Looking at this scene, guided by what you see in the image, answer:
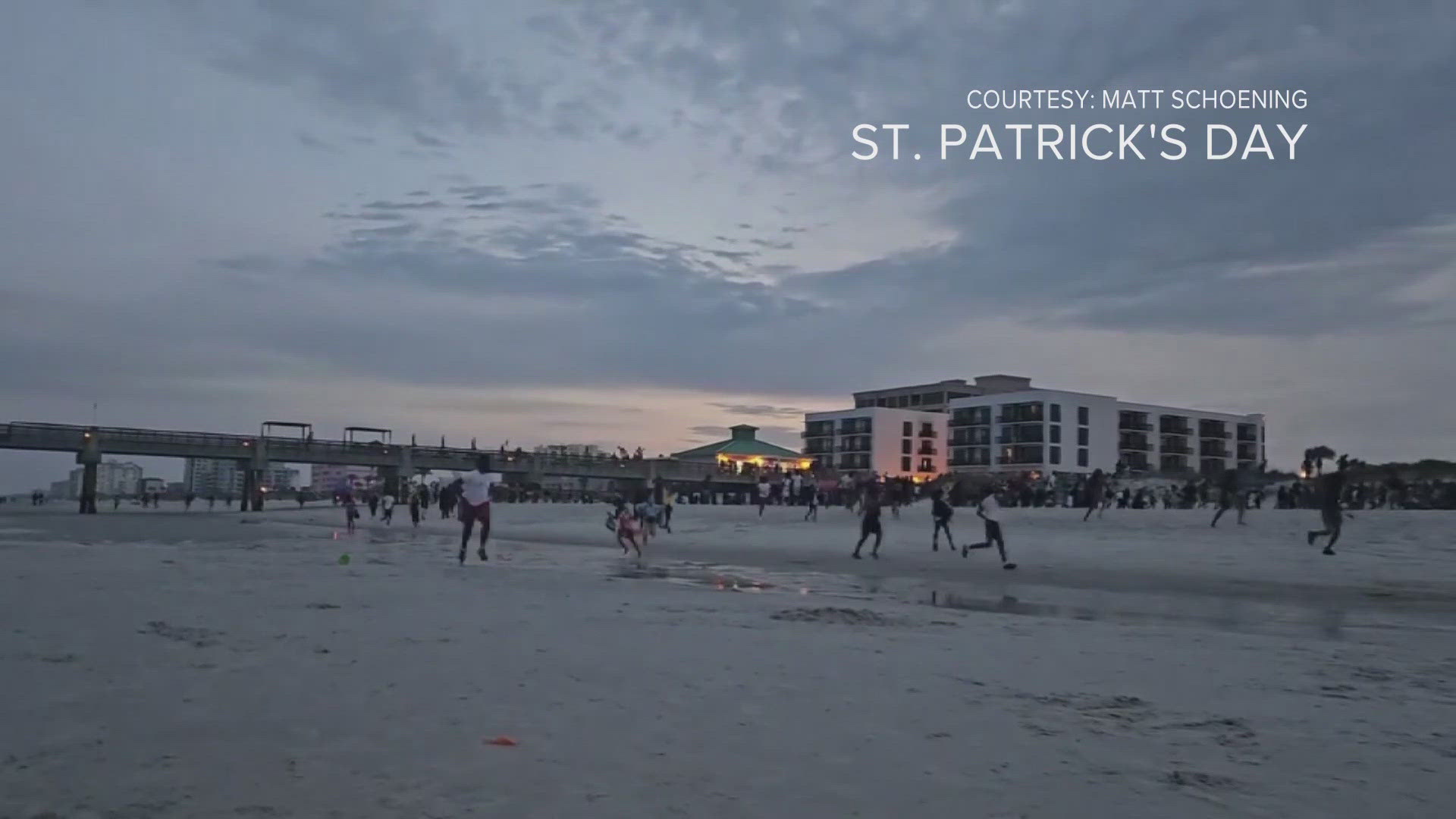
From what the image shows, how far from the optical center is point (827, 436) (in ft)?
367

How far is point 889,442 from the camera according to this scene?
348 ft

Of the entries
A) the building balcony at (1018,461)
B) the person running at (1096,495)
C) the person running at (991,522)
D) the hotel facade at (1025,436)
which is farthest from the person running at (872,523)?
the building balcony at (1018,461)

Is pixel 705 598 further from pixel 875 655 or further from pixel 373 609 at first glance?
pixel 875 655

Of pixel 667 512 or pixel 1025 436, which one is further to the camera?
pixel 1025 436

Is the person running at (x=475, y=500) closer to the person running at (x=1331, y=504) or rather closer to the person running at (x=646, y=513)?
the person running at (x=646, y=513)

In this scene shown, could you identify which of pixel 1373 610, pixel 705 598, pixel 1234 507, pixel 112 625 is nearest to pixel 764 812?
pixel 112 625

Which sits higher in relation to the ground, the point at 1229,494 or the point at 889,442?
the point at 889,442

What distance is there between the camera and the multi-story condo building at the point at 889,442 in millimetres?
105375

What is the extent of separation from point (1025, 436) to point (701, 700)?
9357cm

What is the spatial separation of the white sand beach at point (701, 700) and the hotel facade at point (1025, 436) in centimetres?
8239

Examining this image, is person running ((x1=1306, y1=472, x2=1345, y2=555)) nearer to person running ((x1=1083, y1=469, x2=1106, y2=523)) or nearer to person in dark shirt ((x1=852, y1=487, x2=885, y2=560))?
person in dark shirt ((x1=852, y1=487, x2=885, y2=560))

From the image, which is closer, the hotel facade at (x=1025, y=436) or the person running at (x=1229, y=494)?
the person running at (x=1229, y=494)

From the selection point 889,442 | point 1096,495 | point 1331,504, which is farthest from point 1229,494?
point 889,442

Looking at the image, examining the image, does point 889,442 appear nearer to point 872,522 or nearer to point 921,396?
point 921,396
